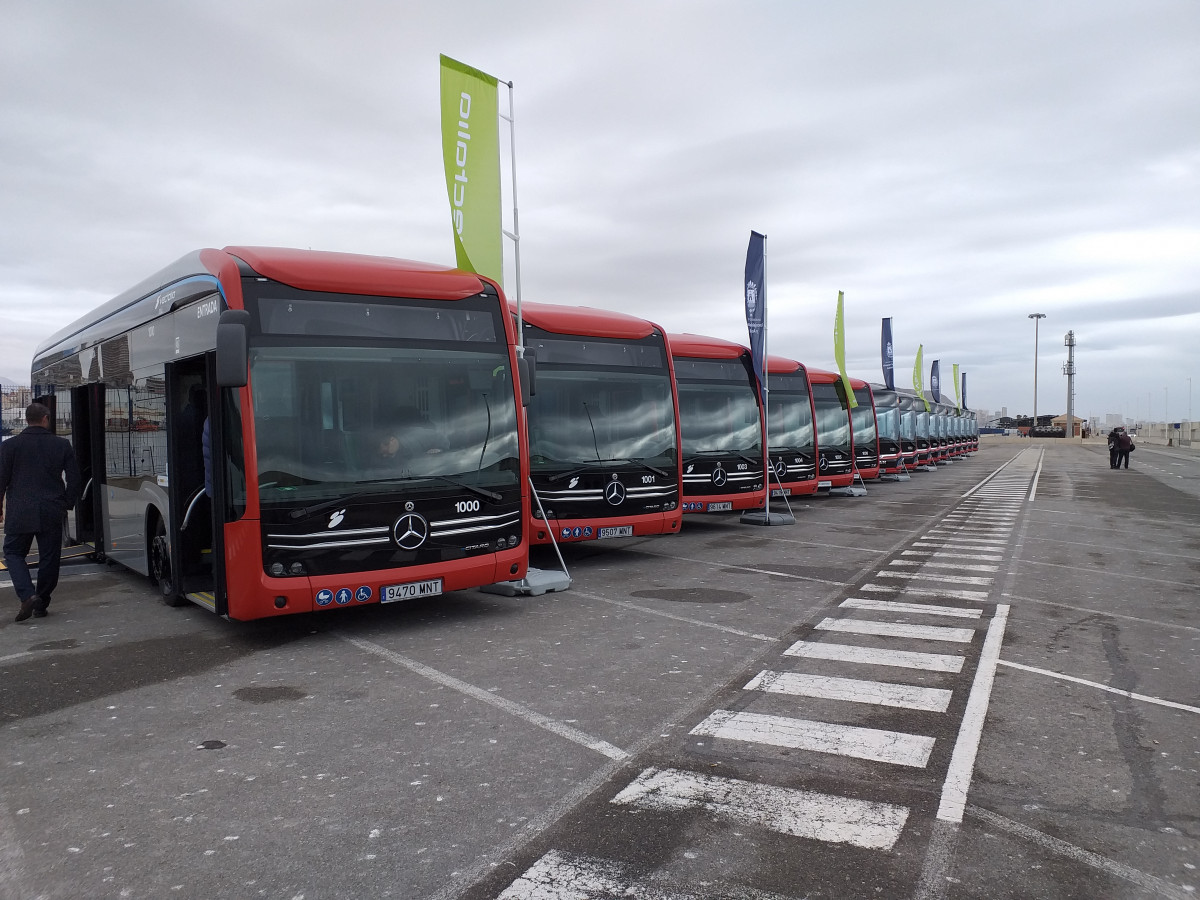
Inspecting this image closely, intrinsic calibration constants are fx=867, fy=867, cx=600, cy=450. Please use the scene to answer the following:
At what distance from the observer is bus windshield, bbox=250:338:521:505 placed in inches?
255

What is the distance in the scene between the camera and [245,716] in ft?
17.0

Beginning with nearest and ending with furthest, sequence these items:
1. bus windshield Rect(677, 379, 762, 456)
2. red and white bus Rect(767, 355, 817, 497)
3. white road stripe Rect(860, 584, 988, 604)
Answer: white road stripe Rect(860, 584, 988, 604) → bus windshield Rect(677, 379, 762, 456) → red and white bus Rect(767, 355, 817, 497)

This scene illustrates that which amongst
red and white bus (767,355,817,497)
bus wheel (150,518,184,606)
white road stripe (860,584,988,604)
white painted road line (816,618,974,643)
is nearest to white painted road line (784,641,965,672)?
white painted road line (816,618,974,643)

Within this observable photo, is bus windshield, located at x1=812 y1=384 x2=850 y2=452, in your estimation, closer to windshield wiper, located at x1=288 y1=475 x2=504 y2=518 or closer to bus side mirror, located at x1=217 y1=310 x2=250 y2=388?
windshield wiper, located at x1=288 y1=475 x2=504 y2=518

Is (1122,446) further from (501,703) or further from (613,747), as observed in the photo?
(613,747)

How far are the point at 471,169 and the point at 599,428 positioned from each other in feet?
11.0

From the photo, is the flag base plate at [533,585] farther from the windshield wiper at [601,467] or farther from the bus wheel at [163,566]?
the bus wheel at [163,566]

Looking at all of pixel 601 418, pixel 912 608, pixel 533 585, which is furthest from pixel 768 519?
pixel 533 585

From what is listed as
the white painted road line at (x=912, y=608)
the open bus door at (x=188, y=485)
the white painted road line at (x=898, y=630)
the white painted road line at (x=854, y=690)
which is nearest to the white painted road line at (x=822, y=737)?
the white painted road line at (x=854, y=690)

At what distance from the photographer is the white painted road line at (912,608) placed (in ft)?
26.3

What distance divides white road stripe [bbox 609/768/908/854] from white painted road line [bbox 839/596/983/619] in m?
4.53

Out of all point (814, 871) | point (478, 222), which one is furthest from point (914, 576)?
point (814, 871)

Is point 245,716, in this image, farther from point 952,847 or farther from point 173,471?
point 952,847

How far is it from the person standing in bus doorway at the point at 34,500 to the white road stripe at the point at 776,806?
6.43m
